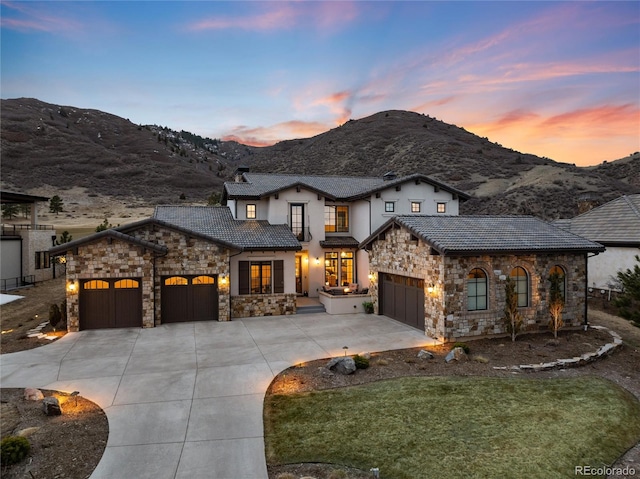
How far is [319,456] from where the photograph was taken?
6703 mm

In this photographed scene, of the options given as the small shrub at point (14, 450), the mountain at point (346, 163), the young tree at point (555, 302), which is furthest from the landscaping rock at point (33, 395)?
the mountain at point (346, 163)

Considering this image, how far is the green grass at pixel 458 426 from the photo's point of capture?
6560mm

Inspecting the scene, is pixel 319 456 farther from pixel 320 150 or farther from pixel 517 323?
pixel 320 150

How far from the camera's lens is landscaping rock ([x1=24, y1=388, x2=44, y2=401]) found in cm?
901

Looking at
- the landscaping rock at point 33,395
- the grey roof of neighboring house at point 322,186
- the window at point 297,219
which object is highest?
the grey roof of neighboring house at point 322,186

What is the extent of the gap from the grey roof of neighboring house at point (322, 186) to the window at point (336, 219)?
1.05 metres

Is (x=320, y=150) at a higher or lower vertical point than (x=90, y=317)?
higher

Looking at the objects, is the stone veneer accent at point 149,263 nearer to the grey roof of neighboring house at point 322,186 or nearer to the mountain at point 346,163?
the grey roof of neighboring house at point 322,186

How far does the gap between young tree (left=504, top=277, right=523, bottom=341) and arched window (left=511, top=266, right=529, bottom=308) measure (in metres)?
0.76

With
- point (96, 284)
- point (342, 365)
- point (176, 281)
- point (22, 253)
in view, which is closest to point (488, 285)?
point (342, 365)

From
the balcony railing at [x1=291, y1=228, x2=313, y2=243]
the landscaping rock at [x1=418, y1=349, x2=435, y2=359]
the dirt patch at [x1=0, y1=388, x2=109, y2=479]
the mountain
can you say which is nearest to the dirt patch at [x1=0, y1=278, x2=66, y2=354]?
the dirt patch at [x1=0, y1=388, x2=109, y2=479]

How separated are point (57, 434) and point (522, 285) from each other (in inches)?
623

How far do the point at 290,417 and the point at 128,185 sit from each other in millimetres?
78149

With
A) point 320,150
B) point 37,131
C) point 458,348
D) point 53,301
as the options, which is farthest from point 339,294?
point 37,131
